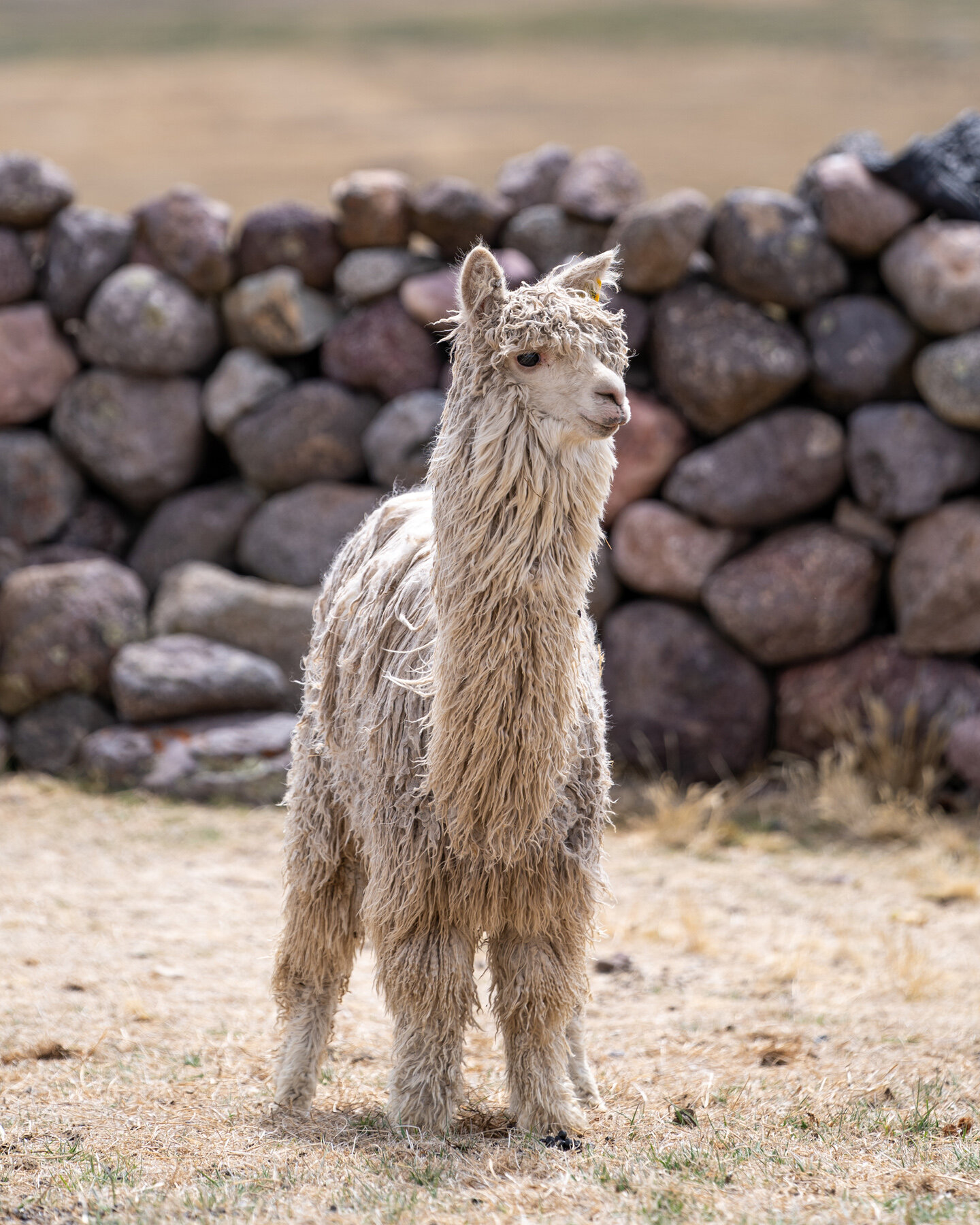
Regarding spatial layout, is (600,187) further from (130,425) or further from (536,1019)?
(536,1019)

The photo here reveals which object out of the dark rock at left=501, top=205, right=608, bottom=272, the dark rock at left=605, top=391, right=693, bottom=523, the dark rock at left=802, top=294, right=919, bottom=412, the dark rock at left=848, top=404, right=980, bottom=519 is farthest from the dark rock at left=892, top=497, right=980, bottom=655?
the dark rock at left=501, top=205, right=608, bottom=272

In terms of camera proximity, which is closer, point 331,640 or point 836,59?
point 331,640

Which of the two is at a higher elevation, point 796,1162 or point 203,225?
point 203,225

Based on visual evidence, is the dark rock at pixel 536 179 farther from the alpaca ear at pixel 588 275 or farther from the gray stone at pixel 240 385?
the alpaca ear at pixel 588 275

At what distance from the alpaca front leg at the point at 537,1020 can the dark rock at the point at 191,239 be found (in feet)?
17.5

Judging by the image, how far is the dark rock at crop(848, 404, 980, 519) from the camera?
6.38 metres

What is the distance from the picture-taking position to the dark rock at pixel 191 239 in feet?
24.1

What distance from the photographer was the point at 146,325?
23.8 feet

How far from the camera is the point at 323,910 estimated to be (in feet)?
11.2

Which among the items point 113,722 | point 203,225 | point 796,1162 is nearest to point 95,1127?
point 796,1162

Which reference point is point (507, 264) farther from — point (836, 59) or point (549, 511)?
point (836, 59)

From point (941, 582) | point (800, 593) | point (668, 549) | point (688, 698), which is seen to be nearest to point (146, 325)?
point (668, 549)

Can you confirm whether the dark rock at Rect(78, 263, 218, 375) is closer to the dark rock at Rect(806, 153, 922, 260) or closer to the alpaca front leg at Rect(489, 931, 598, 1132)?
the dark rock at Rect(806, 153, 922, 260)

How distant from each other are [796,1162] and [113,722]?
516 centimetres
